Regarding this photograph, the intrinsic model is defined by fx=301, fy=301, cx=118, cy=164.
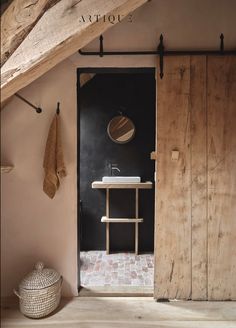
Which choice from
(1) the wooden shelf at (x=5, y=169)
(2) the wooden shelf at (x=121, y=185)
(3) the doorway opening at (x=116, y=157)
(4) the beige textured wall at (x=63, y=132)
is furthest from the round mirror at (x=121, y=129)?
(1) the wooden shelf at (x=5, y=169)

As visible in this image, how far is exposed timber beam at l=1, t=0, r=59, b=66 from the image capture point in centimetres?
124

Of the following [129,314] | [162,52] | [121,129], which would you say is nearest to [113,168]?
[121,129]

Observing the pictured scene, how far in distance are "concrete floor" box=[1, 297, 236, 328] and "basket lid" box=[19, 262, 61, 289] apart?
0.26m

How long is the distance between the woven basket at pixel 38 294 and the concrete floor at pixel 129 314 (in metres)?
0.06

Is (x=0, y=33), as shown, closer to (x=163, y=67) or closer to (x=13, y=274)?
(x=163, y=67)

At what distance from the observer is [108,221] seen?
378cm

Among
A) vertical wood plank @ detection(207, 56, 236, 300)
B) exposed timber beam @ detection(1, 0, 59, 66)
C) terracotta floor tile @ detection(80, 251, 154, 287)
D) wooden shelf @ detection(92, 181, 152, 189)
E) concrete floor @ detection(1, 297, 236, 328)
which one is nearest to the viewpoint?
exposed timber beam @ detection(1, 0, 59, 66)

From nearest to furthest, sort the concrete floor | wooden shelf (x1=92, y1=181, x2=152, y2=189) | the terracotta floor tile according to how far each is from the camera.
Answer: the concrete floor, the terracotta floor tile, wooden shelf (x1=92, y1=181, x2=152, y2=189)

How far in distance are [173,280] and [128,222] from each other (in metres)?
1.34

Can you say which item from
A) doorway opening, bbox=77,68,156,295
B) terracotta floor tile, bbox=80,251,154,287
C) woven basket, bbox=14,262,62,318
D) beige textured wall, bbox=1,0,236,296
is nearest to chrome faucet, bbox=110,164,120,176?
doorway opening, bbox=77,68,156,295

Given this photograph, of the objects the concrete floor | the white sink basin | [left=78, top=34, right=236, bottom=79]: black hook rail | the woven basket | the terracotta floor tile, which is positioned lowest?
the concrete floor

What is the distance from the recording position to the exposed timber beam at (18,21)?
1.24 metres

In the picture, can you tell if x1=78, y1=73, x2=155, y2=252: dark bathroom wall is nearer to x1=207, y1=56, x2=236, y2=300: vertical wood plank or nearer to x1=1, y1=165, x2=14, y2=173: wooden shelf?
x1=207, y1=56, x2=236, y2=300: vertical wood plank

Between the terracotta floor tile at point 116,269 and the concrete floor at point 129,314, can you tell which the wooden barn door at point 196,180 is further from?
the terracotta floor tile at point 116,269
